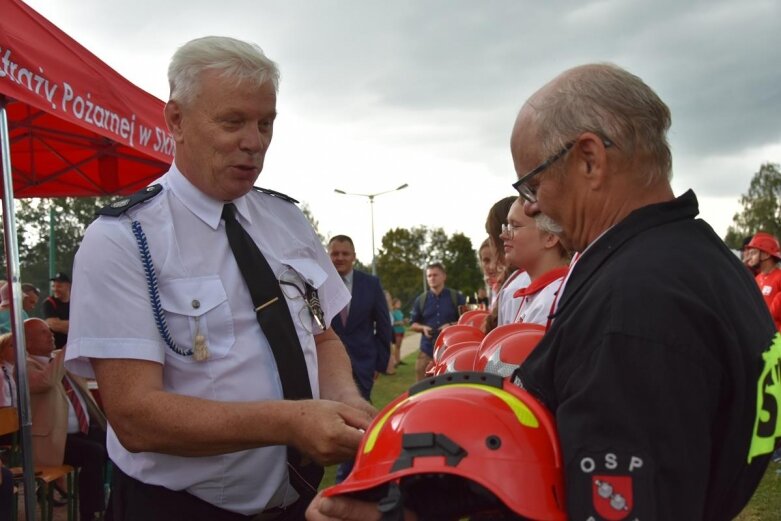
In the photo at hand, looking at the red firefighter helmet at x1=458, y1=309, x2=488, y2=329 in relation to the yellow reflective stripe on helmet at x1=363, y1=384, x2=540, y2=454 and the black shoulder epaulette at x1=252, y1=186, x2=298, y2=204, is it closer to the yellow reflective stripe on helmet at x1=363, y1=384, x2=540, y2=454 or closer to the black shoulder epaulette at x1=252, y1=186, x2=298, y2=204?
the black shoulder epaulette at x1=252, y1=186, x2=298, y2=204

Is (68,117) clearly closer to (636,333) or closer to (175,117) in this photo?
(175,117)

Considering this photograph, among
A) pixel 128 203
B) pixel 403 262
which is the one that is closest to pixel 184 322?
pixel 128 203

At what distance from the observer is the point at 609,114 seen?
1408 millimetres

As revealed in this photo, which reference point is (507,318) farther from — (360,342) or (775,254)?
(775,254)

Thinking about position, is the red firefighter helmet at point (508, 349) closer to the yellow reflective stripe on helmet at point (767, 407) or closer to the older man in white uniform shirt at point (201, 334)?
the older man in white uniform shirt at point (201, 334)

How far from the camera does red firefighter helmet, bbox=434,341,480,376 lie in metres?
3.10

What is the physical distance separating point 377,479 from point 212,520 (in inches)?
30.6

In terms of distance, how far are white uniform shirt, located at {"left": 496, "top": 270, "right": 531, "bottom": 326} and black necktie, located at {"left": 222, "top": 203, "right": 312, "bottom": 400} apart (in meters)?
2.54

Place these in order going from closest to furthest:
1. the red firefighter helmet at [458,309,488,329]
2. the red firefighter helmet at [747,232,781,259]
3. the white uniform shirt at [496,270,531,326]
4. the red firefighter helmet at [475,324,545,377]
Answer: the red firefighter helmet at [475,324,545,377]
the white uniform shirt at [496,270,531,326]
the red firefighter helmet at [458,309,488,329]
the red firefighter helmet at [747,232,781,259]

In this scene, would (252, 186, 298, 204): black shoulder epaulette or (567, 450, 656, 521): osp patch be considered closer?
(567, 450, 656, 521): osp patch

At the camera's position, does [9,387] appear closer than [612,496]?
No

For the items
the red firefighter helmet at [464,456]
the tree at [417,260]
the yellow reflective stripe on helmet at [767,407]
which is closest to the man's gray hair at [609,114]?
the yellow reflective stripe on helmet at [767,407]

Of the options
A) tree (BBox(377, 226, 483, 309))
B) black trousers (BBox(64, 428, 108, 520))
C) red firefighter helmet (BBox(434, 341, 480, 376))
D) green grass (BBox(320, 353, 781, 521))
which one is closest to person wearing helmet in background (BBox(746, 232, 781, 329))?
green grass (BBox(320, 353, 781, 521))

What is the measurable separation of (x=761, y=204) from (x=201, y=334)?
64.9 meters
